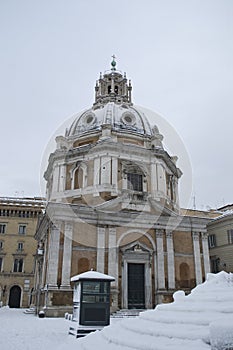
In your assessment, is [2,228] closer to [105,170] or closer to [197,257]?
[105,170]

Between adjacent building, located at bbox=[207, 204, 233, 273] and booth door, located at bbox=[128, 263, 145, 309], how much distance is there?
33.0 ft

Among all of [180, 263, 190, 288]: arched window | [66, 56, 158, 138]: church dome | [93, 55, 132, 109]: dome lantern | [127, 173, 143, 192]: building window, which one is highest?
[93, 55, 132, 109]: dome lantern

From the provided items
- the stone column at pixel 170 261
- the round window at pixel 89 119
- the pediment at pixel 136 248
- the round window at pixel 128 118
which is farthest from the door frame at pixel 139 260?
the round window at pixel 89 119

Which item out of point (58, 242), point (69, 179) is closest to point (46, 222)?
point (58, 242)

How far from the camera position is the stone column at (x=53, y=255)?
76.4 feet

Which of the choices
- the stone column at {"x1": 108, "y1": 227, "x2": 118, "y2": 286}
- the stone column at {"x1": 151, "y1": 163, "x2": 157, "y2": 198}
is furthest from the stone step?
the stone column at {"x1": 151, "y1": 163, "x2": 157, "y2": 198}

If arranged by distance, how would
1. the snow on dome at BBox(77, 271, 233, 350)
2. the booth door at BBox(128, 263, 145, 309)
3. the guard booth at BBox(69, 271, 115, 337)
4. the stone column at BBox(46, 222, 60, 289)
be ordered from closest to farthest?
the snow on dome at BBox(77, 271, 233, 350) → the guard booth at BBox(69, 271, 115, 337) → the stone column at BBox(46, 222, 60, 289) → the booth door at BBox(128, 263, 145, 309)

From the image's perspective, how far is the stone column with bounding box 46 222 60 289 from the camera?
23.3m

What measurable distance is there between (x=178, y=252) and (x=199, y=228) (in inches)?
124

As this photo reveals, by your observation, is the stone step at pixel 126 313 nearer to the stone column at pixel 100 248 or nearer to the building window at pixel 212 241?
the stone column at pixel 100 248

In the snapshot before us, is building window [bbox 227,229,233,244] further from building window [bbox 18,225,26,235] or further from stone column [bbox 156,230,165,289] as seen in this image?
building window [bbox 18,225,26,235]

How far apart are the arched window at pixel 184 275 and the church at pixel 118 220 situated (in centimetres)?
8

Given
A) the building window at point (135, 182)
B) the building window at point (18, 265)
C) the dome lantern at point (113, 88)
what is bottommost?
the building window at point (18, 265)

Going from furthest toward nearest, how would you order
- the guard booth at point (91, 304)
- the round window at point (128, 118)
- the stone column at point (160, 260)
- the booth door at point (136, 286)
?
1. the round window at point (128, 118)
2. the stone column at point (160, 260)
3. the booth door at point (136, 286)
4. the guard booth at point (91, 304)
